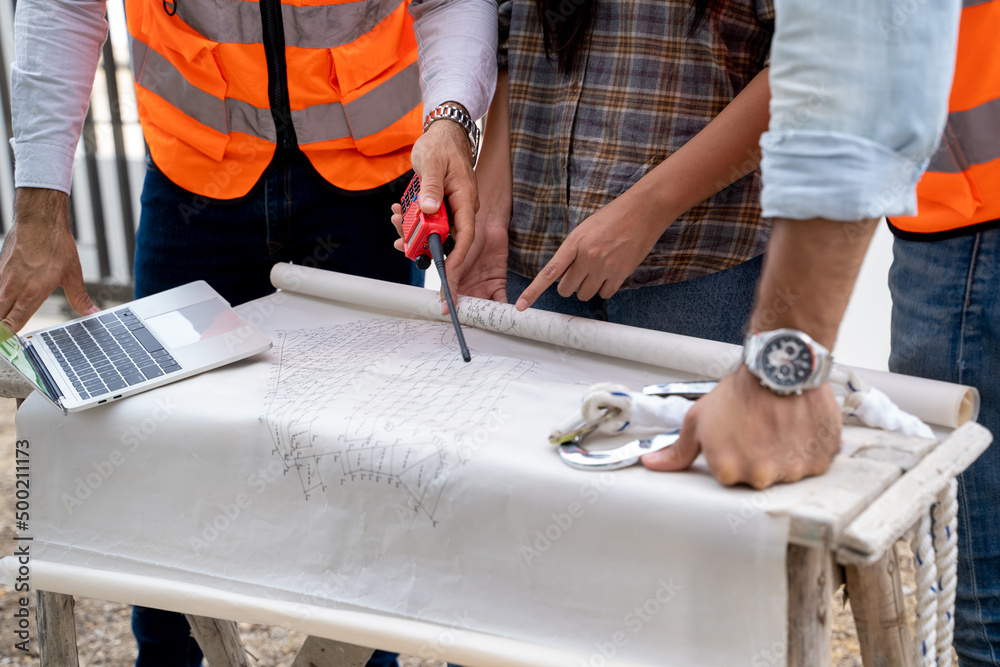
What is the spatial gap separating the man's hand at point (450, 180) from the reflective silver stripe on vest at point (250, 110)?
0.61 feet

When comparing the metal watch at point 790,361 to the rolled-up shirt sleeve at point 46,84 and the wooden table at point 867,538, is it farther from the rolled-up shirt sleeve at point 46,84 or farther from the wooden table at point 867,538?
the rolled-up shirt sleeve at point 46,84

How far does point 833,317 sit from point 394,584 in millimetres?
420

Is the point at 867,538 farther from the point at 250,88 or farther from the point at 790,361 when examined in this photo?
the point at 250,88

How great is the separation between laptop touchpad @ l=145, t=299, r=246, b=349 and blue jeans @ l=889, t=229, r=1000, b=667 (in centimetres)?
80

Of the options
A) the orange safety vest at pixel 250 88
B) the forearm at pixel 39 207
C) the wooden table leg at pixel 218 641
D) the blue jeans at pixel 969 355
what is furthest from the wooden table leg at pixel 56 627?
the blue jeans at pixel 969 355

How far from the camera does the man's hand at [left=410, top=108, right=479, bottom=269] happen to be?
104 cm

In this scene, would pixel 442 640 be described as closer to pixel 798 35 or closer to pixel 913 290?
pixel 798 35

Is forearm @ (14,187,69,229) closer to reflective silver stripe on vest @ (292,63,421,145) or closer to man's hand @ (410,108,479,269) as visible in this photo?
reflective silver stripe on vest @ (292,63,421,145)

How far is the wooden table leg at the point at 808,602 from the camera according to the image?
0.57 meters

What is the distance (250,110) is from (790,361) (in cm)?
97

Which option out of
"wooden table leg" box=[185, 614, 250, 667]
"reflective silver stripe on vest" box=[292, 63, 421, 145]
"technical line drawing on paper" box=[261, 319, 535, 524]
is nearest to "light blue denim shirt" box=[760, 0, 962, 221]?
"technical line drawing on paper" box=[261, 319, 535, 524]

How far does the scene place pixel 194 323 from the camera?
3.27ft

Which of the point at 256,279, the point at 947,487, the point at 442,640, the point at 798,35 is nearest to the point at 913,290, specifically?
the point at 947,487

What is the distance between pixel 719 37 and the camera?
976mm
